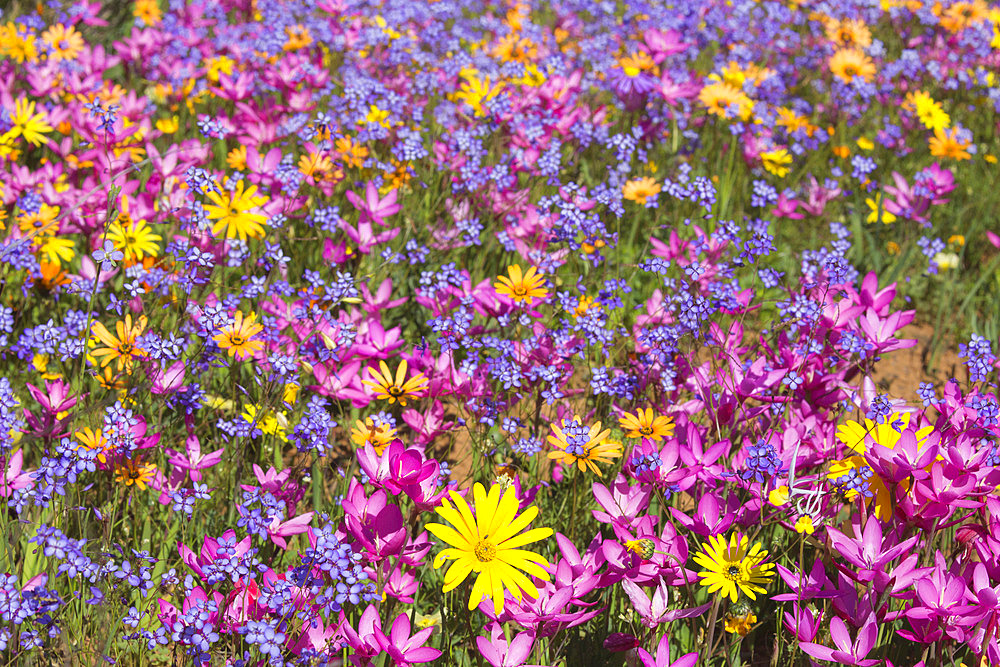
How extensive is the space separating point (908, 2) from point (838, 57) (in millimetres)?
2374

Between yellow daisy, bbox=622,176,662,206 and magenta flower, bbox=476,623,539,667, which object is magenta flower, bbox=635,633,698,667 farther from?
yellow daisy, bbox=622,176,662,206

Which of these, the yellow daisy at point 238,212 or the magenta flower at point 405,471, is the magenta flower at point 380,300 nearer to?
the yellow daisy at point 238,212

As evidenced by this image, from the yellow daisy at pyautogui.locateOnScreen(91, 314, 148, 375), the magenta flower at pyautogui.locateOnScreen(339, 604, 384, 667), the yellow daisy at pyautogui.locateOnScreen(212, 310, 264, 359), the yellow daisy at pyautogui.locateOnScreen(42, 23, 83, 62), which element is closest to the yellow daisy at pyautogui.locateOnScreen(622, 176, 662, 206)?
the yellow daisy at pyautogui.locateOnScreen(212, 310, 264, 359)

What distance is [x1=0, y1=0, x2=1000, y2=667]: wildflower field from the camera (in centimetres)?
187

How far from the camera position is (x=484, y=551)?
1775 millimetres

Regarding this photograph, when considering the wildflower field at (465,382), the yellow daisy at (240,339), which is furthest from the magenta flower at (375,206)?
the yellow daisy at (240,339)

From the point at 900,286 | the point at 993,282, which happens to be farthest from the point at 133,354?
the point at 993,282

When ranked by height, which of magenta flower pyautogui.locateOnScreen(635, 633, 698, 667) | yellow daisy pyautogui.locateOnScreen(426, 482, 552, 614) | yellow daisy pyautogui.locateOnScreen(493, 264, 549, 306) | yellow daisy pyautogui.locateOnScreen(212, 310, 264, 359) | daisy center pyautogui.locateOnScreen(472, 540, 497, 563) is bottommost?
magenta flower pyautogui.locateOnScreen(635, 633, 698, 667)

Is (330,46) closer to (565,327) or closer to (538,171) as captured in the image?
(538,171)

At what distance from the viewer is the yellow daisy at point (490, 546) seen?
169 centimetres

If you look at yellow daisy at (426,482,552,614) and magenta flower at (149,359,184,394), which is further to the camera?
magenta flower at (149,359,184,394)

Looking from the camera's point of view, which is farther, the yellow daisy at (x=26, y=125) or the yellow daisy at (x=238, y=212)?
the yellow daisy at (x=26, y=125)

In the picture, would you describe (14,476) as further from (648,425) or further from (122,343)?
(648,425)

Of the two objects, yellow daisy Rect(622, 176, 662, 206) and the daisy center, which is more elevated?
the daisy center
